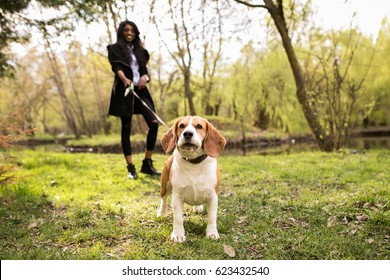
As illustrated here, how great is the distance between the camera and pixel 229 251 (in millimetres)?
2646

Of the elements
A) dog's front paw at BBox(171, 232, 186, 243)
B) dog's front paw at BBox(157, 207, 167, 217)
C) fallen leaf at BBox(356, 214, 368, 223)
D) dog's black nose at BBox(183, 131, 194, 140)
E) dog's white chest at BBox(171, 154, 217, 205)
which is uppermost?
dog's black nose at BBox(183, 131, 194, 140)

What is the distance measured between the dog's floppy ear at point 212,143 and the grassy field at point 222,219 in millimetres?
777

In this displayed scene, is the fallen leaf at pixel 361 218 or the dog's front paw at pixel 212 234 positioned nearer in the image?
the dog's front paw at pixel 212 234

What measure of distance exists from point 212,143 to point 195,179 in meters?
0.35

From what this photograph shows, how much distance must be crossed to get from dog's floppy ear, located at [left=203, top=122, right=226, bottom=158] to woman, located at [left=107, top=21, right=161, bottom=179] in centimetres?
260

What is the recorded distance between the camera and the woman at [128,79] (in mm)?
5199

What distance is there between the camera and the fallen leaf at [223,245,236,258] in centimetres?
261

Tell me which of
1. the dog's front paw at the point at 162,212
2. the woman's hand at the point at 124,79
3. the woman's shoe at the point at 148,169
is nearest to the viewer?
the dog's front paw at the point at 162,212

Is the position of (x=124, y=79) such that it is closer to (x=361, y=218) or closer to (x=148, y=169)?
(x=148, y=169)

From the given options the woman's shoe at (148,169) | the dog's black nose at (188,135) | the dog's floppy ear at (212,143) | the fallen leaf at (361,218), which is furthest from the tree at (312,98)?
the dog's black nose at (188,135)

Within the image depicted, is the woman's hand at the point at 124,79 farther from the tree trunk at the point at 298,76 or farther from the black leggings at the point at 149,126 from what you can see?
the tree trunk at the point at 298,76

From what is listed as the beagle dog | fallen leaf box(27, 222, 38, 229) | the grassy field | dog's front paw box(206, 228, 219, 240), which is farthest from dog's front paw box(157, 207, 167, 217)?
fallen leaf box(27, 222, 38, 229)

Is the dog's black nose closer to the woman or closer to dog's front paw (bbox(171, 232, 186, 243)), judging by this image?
dog's front paw (bbox(171, 232, 186, 243))

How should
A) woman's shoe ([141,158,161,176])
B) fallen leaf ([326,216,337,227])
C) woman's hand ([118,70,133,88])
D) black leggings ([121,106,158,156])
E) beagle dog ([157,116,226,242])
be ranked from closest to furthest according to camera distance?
beagle dog ([157,116,226,242])
fallen leaf ([326,216,337,227])
woman's hand ([118,70,133,88])
black leggings ([121,106,158,156])
woman's shoe ([141,158,161,176])
